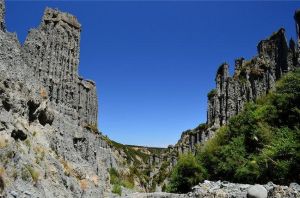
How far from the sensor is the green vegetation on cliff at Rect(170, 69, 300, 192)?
3014cm

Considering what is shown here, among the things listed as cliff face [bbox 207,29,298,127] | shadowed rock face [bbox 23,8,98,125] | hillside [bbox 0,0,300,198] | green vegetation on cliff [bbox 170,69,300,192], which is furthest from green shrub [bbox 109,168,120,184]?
shadowed rock face [bbox 23,8,98,125]

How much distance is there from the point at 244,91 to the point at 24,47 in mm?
55707

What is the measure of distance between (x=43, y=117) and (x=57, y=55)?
11.5 metres

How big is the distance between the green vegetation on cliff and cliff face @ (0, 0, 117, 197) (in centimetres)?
1384

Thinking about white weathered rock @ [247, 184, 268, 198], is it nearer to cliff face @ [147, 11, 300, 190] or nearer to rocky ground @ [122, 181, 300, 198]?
rocky ground @ [122, 181, 300, 198]

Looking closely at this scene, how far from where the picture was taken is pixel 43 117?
29.7m

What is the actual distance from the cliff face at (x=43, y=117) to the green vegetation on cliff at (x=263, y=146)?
13.8 m

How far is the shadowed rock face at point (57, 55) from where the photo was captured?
1417 inches

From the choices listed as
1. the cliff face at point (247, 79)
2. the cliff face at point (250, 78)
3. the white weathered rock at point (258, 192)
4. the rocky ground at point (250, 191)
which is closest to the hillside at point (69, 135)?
the rocky ground at point (250, 191)

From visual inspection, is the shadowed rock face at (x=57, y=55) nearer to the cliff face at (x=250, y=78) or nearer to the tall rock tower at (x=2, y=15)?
the tall rock tower at (x=2, y=15)

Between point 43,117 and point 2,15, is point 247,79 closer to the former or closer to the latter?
point 43,117

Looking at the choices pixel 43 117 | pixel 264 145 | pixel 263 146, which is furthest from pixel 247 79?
pixel 43 117

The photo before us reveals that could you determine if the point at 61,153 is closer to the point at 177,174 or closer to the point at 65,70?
the point at 65,70

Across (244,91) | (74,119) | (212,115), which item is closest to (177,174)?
(74,119)
